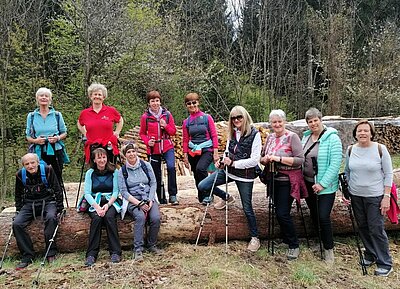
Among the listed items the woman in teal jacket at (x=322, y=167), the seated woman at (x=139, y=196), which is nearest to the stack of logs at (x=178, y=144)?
Result: the seated woman at (x=139, y=196)

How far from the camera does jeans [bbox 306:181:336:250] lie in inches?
195

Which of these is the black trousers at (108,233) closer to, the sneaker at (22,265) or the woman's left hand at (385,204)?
the sneaker at (22,265)

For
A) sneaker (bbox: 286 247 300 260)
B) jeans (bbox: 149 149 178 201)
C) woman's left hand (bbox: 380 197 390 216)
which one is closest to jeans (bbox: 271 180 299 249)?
sneaker (bbox: 286 247 300 260)

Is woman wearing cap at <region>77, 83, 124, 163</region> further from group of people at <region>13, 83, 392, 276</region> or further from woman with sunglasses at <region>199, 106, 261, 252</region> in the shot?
woman with sunglasses at <region>199, 106, 261, 252</region>

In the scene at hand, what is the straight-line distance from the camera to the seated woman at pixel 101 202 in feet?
16.8

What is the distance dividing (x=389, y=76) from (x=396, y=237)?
48.0 ft

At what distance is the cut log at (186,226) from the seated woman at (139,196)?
27 cm

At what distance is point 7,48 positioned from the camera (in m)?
10.4

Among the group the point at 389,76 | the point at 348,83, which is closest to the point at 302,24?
the point at 348,83

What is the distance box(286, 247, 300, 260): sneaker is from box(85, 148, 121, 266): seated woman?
2.19m

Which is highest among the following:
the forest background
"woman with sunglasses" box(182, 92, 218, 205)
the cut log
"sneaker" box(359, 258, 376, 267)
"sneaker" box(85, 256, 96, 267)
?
the forest background

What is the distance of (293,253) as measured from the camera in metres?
5.18

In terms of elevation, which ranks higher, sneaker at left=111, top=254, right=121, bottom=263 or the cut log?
the cut log

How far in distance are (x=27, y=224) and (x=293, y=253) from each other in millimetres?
3512
